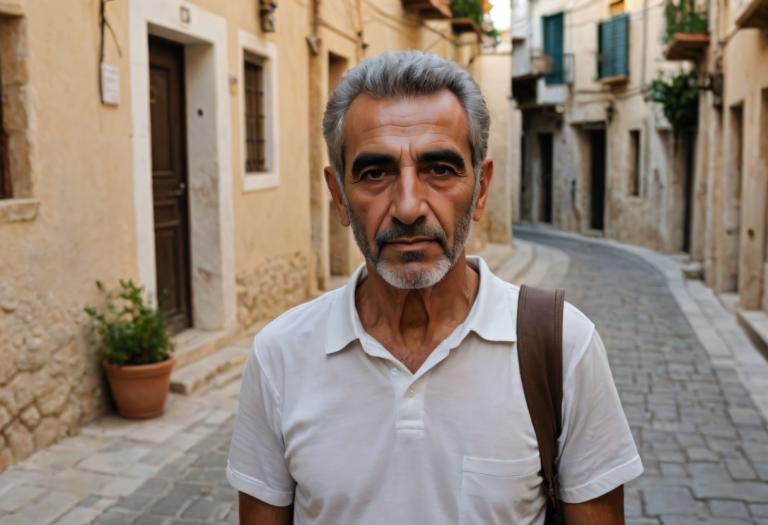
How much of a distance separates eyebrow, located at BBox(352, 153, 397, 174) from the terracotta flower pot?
167 inches

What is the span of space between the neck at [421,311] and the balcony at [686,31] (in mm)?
13021

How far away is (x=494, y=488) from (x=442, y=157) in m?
0.67

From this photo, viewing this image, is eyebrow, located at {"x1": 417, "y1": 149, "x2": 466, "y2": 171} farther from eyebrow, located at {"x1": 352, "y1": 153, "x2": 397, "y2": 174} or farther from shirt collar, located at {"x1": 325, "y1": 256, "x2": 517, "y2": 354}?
shirt collar, located at {"x1": 325, "y1": 256, "x2": 517, "y2": 354}

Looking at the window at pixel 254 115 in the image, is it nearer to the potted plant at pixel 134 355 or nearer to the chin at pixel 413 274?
the potted plant at pixel 134 355

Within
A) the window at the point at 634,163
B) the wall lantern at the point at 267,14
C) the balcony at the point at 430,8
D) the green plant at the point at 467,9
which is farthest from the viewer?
the window at the point at 634,163

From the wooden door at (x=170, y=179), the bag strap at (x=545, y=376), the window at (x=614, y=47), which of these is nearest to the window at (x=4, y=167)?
the wooden door at (x=170, y=179)

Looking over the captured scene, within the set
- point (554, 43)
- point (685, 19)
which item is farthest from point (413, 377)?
point (554, 43)

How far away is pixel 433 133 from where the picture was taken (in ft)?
5.85

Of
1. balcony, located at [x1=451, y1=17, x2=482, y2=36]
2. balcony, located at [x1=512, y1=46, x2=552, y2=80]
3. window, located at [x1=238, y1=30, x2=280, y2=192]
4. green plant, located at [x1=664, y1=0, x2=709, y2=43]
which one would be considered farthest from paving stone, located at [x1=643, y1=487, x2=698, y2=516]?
balcony, located at [x1=512, y1=46, x2=552, y2=80]

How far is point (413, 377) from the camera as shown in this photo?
1.75 metres

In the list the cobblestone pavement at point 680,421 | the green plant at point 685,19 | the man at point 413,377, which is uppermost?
the green plant at point 685,19

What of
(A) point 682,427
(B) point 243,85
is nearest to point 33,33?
(B) point 243,85

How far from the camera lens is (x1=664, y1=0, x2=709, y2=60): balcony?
13.8 metres

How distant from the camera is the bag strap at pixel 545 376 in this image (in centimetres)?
171
